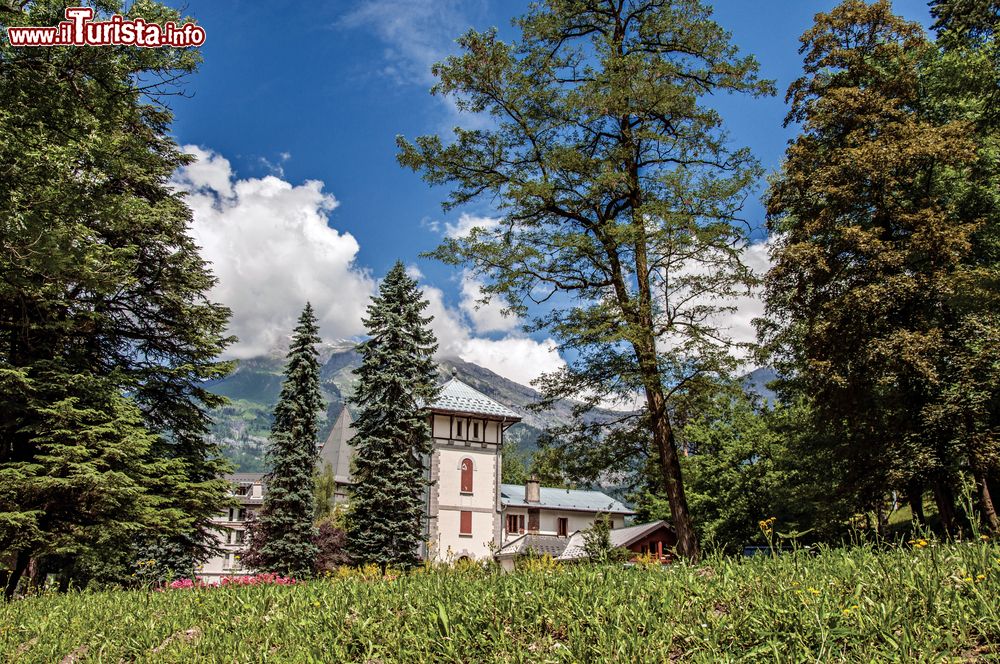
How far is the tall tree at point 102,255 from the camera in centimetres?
951

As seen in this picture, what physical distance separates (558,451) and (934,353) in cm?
867

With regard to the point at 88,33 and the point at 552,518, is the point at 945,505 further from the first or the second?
the point at 552,518

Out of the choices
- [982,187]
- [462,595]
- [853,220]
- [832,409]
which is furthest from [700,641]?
[982,187]

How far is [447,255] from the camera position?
14.7 meters

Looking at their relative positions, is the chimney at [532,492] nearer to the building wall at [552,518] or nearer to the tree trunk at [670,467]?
the building wall at [552,518]

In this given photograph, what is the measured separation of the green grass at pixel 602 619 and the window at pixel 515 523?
1702 inches

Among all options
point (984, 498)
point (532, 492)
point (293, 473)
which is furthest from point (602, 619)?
point (532, 492)

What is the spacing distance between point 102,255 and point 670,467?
1326 centimetres

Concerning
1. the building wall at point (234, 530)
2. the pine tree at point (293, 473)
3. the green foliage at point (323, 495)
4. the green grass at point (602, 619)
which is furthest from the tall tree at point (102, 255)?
the building wall at point (234, 530)

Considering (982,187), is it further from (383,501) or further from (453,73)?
(383,501)

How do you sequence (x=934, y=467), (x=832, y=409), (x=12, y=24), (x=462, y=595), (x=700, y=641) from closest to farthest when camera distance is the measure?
(x=700, y=641) < (x=462, y=595) < (x=12, y=24) < (x=934, y=467) < (x=832, y=409)

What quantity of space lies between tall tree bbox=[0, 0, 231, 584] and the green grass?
641cm

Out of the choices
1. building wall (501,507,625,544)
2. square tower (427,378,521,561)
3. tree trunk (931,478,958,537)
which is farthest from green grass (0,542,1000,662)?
building wall (501,507,625,544)

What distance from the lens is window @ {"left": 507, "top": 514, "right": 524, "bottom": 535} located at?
47.6 m
